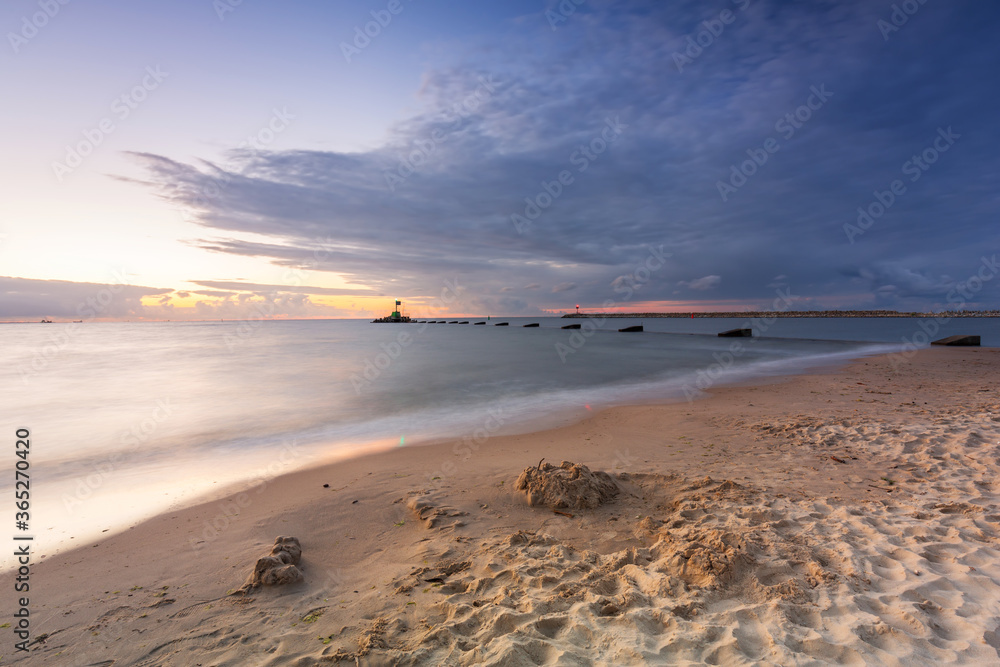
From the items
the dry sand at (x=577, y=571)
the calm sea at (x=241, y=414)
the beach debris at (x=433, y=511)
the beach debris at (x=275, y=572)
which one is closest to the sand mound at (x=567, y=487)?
the dry sand at (x=577, y=571)

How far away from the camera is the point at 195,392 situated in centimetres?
1845

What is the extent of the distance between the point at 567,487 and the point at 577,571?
5.36 feet

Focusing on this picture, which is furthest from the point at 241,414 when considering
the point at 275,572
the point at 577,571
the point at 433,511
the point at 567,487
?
the point at 577,571

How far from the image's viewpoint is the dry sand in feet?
10.00

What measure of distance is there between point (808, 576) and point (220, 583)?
531 cm

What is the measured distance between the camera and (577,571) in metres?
3.93

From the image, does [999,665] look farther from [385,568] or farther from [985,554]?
[385,568]

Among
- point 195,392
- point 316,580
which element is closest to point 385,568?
point 316,580

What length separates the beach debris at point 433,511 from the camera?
5.16m

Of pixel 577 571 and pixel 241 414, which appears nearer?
pixel 577 571

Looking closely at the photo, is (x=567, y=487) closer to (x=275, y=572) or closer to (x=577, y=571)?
(x=577, y=571)

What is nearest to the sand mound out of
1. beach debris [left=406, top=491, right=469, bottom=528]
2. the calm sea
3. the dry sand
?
the dry sand

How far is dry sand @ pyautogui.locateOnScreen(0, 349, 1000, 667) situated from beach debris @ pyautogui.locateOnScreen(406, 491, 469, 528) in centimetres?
3

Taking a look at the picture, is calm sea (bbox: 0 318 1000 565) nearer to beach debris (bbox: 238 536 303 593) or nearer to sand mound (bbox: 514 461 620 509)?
sand mound (bbox: 514 461 620 509)
